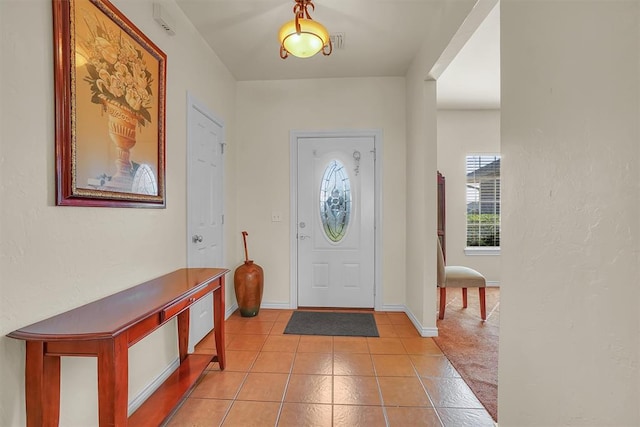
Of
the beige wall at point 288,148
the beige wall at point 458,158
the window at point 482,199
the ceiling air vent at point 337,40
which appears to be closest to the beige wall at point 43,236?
the ceiling air vent at point 337,40

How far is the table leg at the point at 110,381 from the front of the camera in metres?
1.03

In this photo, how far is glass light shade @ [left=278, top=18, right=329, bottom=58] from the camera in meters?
1.86

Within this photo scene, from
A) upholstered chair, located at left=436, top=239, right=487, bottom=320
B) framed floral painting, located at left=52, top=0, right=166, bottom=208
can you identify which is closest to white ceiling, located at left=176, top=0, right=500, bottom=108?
framed floral painting, located at left=52, top=0, right=166, bottom=208

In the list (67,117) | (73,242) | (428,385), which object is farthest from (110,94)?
(428,385)

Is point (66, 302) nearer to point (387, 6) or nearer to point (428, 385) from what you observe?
point (428, 385)

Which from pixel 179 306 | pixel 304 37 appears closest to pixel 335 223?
pixel 304 37

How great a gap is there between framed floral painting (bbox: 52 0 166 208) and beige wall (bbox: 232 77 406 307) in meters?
1.57

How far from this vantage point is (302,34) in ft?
6.17

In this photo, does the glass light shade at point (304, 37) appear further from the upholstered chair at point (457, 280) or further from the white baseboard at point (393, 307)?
the white baseboard at point (393, 307)

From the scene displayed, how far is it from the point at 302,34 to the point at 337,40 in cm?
90

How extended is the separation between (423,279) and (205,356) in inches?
76.9

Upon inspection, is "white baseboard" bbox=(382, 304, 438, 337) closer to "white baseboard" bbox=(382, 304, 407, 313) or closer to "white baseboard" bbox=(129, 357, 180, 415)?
"white baseboard" bbox=(382, 304, 407, 313)

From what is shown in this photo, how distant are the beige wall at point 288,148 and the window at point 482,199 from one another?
1836mm

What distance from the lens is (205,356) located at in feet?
6.99
